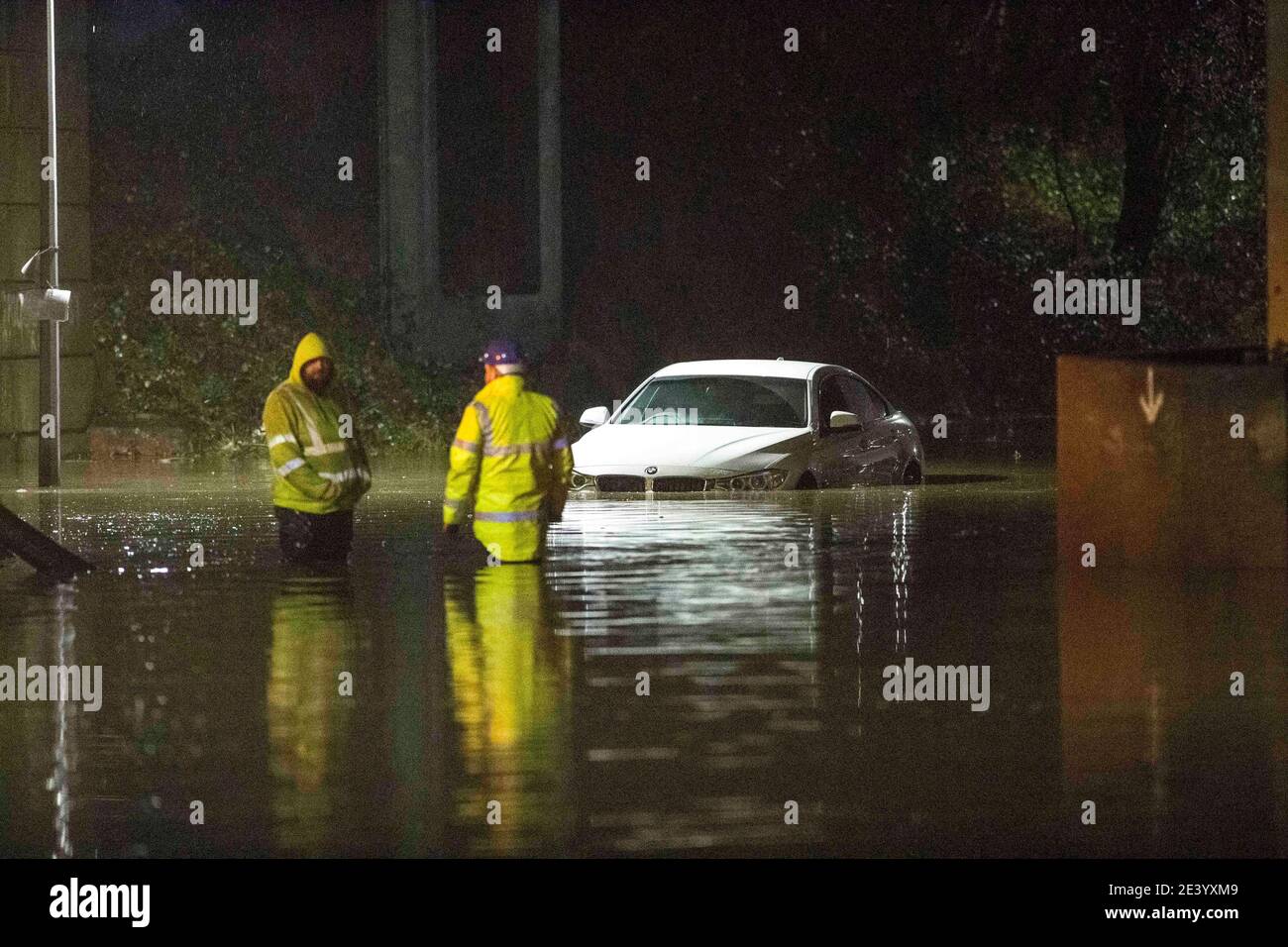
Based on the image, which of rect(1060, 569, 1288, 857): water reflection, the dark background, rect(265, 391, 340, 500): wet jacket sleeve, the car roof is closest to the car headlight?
the car roof

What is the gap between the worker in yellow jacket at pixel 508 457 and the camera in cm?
1800

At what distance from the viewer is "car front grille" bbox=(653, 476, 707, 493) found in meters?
24.8

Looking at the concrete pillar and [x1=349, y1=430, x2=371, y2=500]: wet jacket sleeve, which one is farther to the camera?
the concrete pillar

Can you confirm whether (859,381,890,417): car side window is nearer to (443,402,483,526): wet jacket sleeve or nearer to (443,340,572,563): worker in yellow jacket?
(443,340,572,563): worker in yellow jacket

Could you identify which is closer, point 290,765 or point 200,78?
point 290,765

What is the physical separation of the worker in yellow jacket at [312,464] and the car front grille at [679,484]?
20.0 ft

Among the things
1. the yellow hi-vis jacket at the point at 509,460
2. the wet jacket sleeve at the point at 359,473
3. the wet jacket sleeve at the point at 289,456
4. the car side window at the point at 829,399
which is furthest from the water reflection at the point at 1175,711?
the car side window at the point at 829,399

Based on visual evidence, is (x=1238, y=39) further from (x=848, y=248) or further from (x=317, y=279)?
(x=317, y=279)

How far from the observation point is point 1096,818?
10.1m

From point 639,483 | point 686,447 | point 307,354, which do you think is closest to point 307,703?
point 307,354

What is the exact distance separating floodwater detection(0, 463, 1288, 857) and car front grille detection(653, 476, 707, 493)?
11.3 ft

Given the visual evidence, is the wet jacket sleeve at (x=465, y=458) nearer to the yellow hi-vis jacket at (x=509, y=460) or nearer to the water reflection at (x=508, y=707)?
the yellow hi-vis jacket at (x=509, y=460)

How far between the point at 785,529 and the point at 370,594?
16.6 ft
